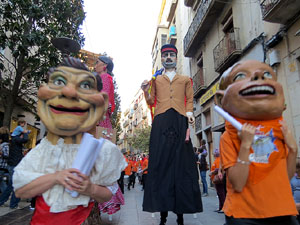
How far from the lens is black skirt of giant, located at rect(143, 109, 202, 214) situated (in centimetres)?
280

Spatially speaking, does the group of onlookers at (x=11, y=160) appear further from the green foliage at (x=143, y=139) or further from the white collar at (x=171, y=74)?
the green foliage at (x=143, y=139)

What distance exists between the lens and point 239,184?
1.56 m

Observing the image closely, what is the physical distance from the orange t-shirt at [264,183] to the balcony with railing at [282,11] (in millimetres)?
5379

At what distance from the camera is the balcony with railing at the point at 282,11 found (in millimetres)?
5810

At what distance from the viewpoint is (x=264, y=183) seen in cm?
156

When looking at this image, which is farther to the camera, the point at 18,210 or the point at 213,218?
the point at 18,210

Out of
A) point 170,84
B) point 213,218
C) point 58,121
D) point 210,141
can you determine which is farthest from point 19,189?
point 210,141

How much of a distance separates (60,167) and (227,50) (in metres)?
9.31

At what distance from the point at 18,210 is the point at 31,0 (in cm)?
479

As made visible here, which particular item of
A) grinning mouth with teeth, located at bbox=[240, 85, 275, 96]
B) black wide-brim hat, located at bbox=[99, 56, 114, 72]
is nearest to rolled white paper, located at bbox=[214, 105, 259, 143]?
grinning mouth with teeth, located at bbox=[240, 85, 275, 96]

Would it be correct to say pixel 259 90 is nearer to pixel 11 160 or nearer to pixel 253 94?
pixel 253 94

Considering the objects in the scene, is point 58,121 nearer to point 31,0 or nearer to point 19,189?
point 19,189

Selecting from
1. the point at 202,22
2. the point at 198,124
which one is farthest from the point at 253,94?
the point at 198,124

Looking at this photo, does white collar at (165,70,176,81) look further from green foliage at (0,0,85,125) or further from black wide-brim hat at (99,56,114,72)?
green foliage at (0,0,85,125)
